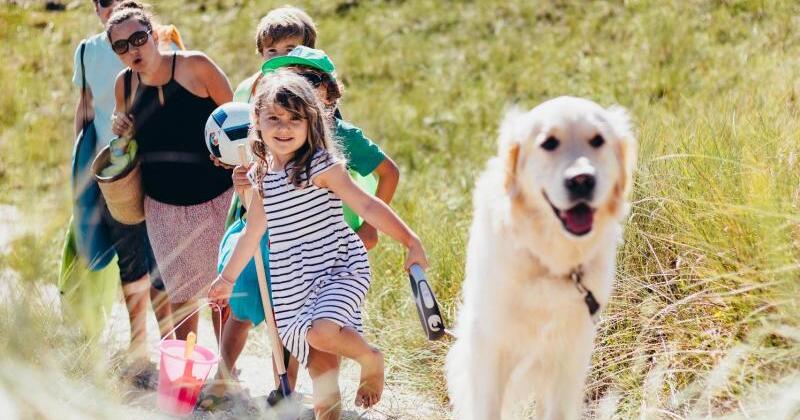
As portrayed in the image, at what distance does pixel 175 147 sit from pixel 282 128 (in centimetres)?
108

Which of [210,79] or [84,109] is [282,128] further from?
[84,109]

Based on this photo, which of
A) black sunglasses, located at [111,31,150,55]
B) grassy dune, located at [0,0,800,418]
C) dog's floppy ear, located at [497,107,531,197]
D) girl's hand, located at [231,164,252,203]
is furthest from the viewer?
black sunglasses, located at [111,31,150,55]

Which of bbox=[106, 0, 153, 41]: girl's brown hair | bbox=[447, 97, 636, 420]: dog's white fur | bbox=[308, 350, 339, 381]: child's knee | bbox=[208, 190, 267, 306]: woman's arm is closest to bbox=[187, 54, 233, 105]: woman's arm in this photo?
bbox=[106, 0, 153, 41]: girl's brown hair

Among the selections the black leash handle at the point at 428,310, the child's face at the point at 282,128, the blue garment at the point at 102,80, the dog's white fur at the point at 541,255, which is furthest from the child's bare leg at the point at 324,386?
the blue garment at the point at 102,80

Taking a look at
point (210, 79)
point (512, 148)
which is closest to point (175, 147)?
point (210, 79)

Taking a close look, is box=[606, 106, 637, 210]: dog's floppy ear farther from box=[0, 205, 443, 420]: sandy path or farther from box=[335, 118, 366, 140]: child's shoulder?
box=[0, 205, 443, 420]: sandy path

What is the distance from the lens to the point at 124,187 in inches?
186

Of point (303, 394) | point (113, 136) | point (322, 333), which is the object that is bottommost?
point (303, 394)

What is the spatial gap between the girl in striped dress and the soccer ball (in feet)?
0.73

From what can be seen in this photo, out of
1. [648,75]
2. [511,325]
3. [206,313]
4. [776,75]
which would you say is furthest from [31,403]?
[648,75]

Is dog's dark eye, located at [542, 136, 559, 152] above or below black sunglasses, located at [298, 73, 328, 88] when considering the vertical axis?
below

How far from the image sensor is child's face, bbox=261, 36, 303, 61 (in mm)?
4484

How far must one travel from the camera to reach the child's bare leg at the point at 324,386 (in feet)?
12.9

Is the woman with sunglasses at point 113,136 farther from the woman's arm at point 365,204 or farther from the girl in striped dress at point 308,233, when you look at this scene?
the woman's arm at point 365,204
